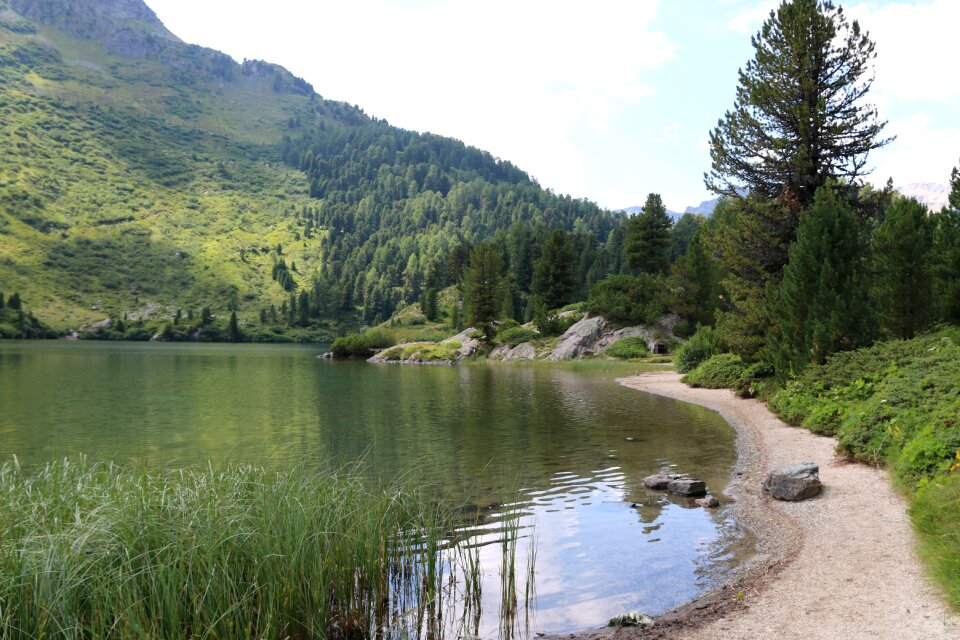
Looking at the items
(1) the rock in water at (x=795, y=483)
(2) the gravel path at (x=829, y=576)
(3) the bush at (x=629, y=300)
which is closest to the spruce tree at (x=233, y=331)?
(3) the bush at (x=629, y=300)

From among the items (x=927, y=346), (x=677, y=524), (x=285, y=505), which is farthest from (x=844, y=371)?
(x=285, y=505)

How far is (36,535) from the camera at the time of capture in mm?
6699

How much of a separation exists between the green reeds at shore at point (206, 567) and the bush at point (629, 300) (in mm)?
65370

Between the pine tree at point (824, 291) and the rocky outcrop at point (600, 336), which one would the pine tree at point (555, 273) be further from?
the pine tree at point (824, 291)

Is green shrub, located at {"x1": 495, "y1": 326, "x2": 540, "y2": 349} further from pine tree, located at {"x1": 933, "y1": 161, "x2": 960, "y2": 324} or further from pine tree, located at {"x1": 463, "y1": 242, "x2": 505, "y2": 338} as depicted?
pine tree, located at {"x1": 933, "y1": 161, "x2": 960, "y2": 324}

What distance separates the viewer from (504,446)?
21.4 m

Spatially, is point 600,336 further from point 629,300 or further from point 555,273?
point 555,273

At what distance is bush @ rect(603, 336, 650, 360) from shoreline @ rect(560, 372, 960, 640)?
52859 millimetres

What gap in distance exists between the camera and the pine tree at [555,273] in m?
89.9

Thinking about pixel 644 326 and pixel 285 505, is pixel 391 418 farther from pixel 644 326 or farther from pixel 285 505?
pixel 644 326

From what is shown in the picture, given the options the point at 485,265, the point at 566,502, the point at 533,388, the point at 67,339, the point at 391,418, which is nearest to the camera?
the point at 566,502

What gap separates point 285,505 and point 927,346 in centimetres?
2140

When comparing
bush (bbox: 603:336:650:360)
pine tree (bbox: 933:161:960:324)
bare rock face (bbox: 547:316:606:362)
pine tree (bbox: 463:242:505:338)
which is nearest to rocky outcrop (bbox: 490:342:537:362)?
bare rock face (bbox: 547:316:606:362)

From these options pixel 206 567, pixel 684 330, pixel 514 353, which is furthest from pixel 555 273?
pixel 206 567
